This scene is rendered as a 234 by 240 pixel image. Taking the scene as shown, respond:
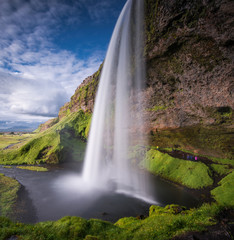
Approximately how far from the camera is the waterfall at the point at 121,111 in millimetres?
28047

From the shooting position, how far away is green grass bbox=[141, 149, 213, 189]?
23064mm

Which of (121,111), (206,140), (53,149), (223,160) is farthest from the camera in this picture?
(53,149)

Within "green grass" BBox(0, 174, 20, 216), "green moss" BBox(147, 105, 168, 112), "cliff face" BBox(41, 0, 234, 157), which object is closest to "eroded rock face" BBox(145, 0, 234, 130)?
"cliff face" BBox(41, 0, 234, 157)

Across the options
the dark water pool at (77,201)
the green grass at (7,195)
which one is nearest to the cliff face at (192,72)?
the dark water pool at (77,201)

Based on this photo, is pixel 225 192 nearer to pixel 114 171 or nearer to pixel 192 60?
pixel 114 171

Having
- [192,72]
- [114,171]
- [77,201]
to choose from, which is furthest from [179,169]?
[77,201]

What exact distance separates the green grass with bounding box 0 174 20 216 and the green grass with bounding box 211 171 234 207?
24.3 m

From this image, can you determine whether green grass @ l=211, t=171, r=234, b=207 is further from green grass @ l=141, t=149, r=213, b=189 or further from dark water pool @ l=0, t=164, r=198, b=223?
dark water pool @ l=0, t=164, r=198, b=223

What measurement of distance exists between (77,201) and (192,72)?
27325 mm

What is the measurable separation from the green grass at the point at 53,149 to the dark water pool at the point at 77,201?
14.2m

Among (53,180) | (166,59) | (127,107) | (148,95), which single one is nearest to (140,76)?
(148,95)

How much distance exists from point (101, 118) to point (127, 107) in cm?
824

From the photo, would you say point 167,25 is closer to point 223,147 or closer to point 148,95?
point 148,95

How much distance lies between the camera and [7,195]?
16.7 metres
